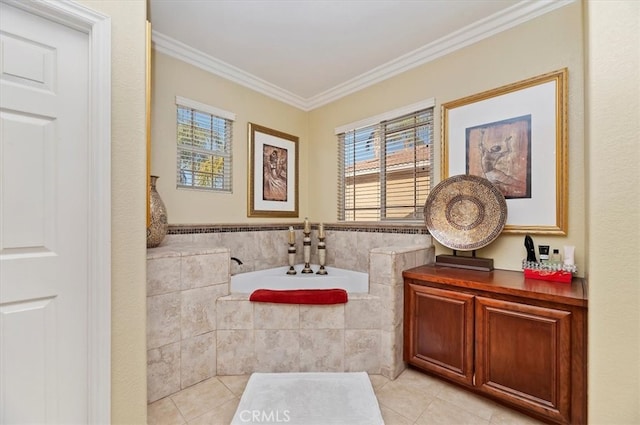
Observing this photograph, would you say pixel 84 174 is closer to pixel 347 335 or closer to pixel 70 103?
pixel 70 103

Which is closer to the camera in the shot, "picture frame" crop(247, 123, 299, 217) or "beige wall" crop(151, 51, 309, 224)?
"beige wall" crop(151, 51, 309, 224)

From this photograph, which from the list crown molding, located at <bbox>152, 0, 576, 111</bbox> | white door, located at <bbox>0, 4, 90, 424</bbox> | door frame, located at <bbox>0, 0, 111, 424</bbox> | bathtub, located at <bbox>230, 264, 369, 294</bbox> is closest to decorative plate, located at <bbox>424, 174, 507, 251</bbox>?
bathtub, located at <bbox>230, 264, 369, 294</bbox>

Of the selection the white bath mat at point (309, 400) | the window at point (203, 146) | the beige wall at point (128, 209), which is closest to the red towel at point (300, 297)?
the white bath mat at point (309, 400)

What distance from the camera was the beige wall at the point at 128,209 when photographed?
1289 millimetres

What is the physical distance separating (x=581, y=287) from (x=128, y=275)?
2.48 m

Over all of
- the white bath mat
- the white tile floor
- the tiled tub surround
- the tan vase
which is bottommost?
the white tile floor

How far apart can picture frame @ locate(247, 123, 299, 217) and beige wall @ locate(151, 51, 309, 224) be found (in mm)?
78

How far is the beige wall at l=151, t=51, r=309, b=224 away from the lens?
8.14ft

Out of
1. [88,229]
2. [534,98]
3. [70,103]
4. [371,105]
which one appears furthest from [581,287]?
[70,103]

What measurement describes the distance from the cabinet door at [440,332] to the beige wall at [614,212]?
2.08 ft

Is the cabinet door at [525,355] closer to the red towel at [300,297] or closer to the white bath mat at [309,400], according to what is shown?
the white bath mat at [309,400]

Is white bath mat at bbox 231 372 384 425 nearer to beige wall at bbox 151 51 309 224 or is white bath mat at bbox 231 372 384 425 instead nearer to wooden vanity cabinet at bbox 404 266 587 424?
wooden vanity cabinet at bbox 404 266 587 424

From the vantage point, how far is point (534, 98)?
2.05m

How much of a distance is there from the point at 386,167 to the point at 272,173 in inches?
52.4
